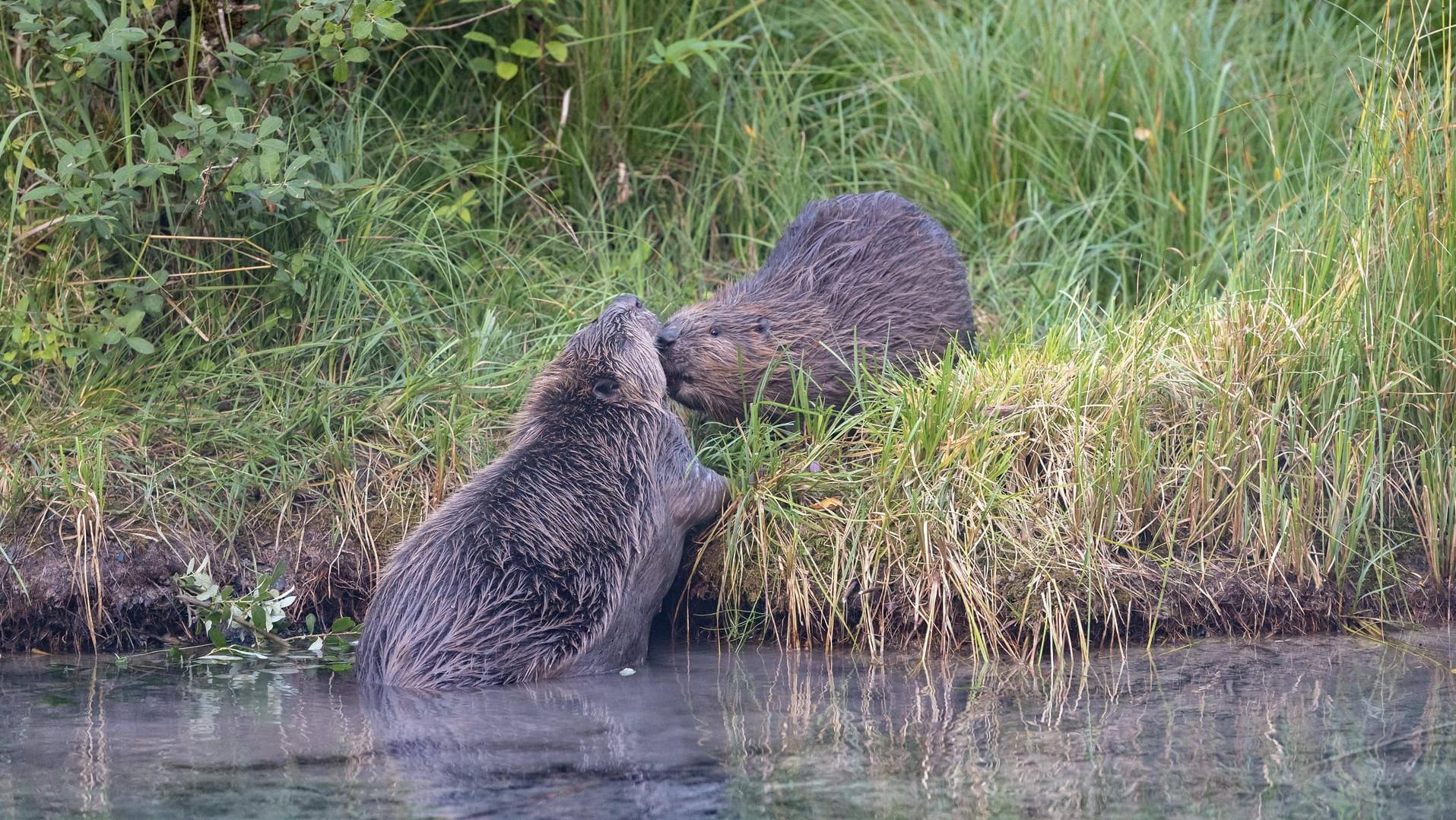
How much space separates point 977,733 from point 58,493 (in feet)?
8.66

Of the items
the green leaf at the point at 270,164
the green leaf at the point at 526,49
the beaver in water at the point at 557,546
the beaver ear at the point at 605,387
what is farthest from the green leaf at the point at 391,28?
the beaver ear at the point at 605,387

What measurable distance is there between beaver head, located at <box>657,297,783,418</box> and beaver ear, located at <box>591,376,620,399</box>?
0.33 meters

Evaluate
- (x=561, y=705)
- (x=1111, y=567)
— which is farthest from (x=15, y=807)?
(x=1111, y=567)

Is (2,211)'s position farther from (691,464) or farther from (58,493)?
(691,464)

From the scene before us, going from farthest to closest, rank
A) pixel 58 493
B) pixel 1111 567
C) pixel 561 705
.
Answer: pixel 58 493, pixel 1111 567, pixel 561 705

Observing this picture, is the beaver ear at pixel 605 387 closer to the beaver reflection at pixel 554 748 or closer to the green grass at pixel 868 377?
the green grass at pixel 868 377

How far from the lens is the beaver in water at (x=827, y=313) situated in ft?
15.1

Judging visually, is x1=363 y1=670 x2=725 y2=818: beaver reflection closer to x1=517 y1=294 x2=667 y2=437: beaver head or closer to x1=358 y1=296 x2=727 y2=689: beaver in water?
x1=358 y1=296 x2=727 y2=689: beaver in water

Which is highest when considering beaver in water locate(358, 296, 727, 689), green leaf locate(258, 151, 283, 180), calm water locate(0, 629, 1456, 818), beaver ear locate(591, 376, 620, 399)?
green leaf locate(258, 151, 283, 180)

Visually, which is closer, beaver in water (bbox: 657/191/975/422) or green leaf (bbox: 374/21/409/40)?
green leaf (bbox: 374/21/409/40)

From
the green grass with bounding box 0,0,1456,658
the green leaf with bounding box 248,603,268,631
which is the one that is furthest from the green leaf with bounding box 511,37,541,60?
the green leaf with bounding box 248,603,268,631

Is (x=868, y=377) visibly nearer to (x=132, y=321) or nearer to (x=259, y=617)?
(x=259, y=617)

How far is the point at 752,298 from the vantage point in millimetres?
4785

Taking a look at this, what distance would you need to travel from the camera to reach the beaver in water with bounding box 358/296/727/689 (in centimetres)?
366
